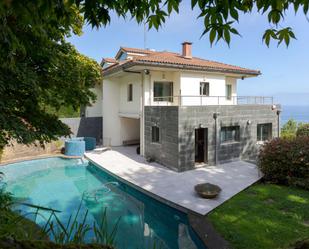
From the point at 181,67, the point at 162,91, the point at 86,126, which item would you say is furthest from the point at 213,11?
the point at 86,126

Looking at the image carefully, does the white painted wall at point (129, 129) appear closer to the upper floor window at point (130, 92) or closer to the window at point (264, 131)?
the upper floor window at point (130, 92)

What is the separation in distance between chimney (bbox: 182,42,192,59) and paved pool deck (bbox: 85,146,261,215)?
10586 millimetres

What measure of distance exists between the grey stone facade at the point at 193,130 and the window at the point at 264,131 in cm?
56

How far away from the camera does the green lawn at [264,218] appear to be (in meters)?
7.50

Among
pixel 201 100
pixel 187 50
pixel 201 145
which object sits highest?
pixel 187 50

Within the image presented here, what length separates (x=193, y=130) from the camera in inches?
634

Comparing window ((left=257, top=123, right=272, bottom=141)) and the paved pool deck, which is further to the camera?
window ((left=257, top=123, right=272, bottom=141))

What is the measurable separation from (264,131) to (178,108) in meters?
10.1

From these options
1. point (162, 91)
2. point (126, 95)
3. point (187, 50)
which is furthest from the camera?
point (187, 50)

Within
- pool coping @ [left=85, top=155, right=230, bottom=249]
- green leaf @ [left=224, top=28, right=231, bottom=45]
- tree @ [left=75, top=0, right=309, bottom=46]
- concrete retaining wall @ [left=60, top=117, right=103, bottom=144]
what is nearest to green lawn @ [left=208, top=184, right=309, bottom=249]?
pool coping @ [left=85, top=155, right=230, bottom=249]

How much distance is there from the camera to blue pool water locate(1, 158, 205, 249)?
8492 millimetres

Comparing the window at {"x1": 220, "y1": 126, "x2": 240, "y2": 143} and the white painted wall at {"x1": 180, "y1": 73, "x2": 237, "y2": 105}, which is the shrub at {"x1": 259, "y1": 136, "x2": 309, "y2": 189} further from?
the white painted wall at {"x1": 180, "y1": 73, "x2": 237, "y2": 105}

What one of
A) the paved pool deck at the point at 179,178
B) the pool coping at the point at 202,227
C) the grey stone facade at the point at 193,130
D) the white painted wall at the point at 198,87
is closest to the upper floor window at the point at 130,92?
the grey stone facade at the point at 193,130

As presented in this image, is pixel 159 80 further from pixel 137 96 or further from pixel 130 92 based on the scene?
pixel 130 92
